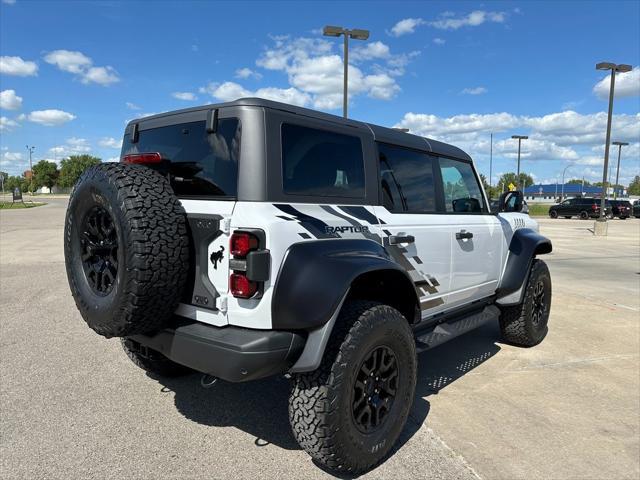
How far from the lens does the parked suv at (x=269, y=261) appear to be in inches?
90.4

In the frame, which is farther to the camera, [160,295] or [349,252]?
[349,252]

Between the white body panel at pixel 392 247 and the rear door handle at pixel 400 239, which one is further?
the rear door handle at pixel 400 239

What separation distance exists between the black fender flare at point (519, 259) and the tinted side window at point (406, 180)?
139 cm

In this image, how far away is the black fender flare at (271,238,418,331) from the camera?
230 centimetres

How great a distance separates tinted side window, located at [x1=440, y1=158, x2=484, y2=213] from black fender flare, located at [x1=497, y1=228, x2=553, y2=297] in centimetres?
63

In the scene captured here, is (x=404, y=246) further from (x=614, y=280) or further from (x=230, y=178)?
(x=614, y=280)

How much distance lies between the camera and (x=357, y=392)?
8.73 ft

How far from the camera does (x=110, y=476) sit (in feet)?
8.20

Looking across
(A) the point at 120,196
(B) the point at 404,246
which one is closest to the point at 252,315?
(A) the point at 120,196

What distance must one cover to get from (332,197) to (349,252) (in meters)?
0.38

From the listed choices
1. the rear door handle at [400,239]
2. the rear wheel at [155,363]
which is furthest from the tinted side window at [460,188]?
the rear wheel at [155,363]

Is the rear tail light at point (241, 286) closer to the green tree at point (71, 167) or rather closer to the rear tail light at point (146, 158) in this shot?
the rear tail light at point (146, 158)

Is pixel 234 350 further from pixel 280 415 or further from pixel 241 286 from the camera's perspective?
pixel 280 415

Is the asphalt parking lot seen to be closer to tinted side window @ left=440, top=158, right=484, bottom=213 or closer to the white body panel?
the white body panel
